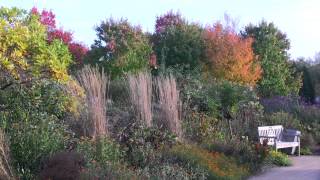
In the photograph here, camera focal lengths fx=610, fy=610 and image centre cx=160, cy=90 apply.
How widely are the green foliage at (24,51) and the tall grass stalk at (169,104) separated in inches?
156

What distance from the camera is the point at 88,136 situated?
11.0m

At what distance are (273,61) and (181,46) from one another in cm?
637

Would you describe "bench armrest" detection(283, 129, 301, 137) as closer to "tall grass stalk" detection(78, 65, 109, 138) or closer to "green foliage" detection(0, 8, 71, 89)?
"tall grass stalk" detection(78, 65, 109, 138)

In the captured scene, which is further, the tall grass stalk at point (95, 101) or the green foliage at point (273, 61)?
the green foliage at point (273, 61)

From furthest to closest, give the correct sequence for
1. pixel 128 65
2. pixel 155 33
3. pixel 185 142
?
pixel 155 33
pixel 128 65
pixel 185 142

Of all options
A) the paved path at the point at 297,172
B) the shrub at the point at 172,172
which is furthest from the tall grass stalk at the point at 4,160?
the paved path at the point at 297,172

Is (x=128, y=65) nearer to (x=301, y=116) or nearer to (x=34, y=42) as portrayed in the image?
(x=301, y=116)

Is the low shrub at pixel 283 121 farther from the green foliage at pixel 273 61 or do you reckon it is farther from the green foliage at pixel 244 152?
the green foliage at pixel 273 61

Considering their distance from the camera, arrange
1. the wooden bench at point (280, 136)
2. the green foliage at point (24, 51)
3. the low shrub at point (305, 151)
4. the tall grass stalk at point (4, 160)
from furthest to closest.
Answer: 1. the low shrub at point (305, 151)
2. the wooden bench at point (280, 136)
3. the green foliage at point (24, 51)
4. the tall grass stalk at point (4, 160)

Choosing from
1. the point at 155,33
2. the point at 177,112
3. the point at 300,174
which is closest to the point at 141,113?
the point at 177,112

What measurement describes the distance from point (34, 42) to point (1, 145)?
5.22 ft

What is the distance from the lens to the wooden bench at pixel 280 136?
15070 millimetres

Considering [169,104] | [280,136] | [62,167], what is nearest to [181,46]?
[280,136]

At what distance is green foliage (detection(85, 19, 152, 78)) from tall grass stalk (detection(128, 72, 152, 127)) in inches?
310
